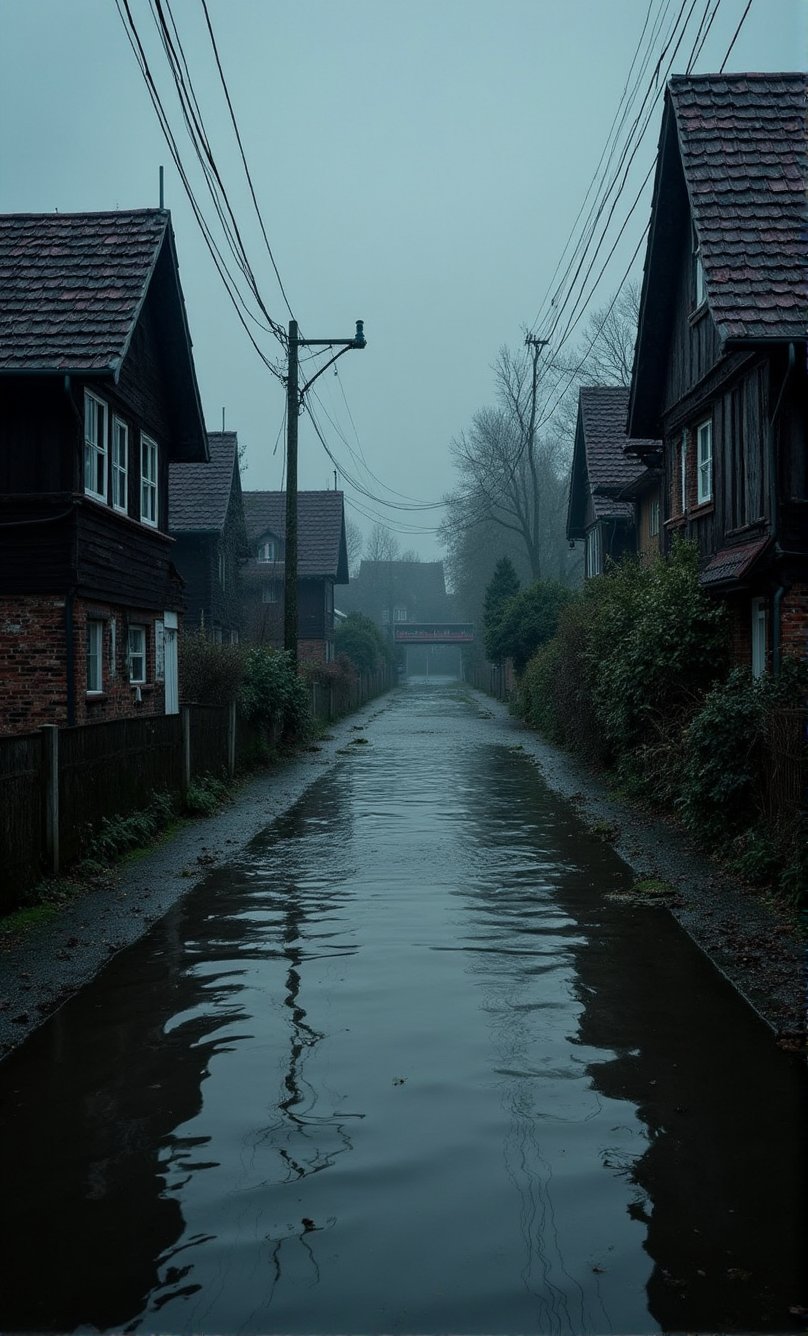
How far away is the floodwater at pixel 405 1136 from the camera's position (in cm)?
399

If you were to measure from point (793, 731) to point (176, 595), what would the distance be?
15862 mm

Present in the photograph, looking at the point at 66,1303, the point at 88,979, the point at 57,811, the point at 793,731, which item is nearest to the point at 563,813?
the point at 793,731

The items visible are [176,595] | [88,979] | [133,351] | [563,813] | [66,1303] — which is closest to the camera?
[66,1303]

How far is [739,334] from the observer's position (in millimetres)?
14406

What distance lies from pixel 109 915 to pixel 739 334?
9494 millimetres

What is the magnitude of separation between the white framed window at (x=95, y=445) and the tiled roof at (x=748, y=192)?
8.59 metres

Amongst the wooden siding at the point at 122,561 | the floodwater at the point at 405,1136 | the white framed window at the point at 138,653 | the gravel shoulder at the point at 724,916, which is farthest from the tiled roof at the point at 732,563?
the white framed window at the point at 138,653

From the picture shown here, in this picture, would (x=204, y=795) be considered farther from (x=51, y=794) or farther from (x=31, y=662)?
(x=51, y=794)

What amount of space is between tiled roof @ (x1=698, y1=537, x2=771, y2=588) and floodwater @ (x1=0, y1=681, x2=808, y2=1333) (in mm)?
6515

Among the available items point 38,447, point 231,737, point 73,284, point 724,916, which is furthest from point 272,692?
point 724,916

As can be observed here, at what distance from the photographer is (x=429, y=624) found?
380 ft

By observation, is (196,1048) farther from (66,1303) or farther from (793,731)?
(793,731)

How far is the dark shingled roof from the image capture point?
57.5 metres

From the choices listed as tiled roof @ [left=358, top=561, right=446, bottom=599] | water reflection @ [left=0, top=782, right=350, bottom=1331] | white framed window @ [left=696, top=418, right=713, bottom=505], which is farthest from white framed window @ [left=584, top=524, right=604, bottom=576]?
tiled roof @ [left=358, top=561, right=446, bottom=599]
